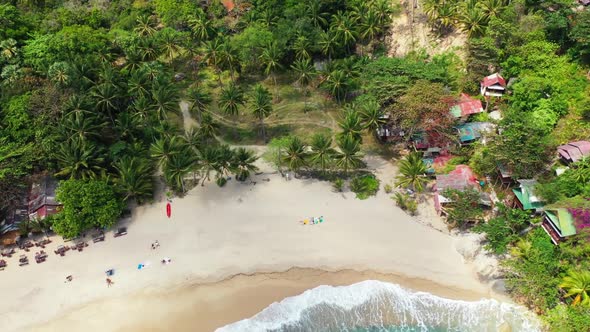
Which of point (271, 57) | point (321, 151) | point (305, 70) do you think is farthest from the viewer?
point (271, 57)

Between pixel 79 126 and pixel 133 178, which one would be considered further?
pixel 79 126

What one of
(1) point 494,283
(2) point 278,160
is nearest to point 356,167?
(2) point 278,160

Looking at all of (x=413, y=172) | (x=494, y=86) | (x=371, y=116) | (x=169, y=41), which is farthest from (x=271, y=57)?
(x=494, y=86)

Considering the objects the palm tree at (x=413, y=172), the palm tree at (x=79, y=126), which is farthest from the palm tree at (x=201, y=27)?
the palm tree at (x=413, y=172)

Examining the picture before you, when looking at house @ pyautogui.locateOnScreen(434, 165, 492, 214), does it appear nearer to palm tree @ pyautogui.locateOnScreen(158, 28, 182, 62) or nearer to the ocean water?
the ocean water

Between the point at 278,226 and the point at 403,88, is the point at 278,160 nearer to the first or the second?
the point at 278,226

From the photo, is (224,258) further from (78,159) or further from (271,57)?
(271,57)

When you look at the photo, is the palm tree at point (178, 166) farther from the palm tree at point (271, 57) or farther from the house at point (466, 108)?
the house at point (466, 108)
